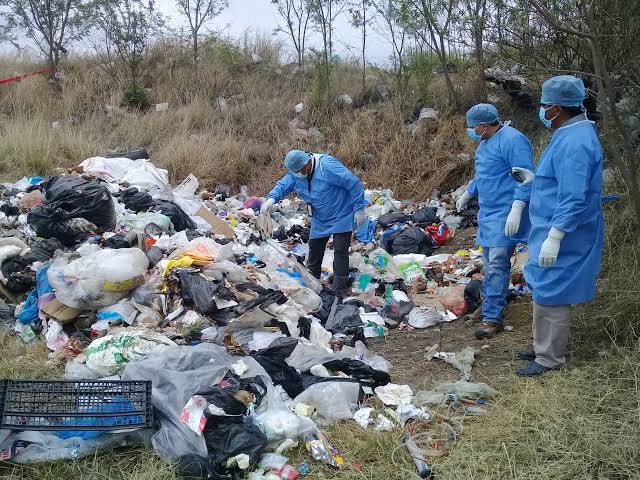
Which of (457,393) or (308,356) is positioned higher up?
(308,356)

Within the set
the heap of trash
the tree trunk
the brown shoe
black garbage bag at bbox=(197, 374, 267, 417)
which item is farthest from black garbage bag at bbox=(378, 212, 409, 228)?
the tree trunk

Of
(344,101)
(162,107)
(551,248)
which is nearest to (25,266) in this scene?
(551,248)

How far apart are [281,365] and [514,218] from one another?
179 cm

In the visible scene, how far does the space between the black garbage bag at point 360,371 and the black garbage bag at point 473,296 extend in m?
1.53

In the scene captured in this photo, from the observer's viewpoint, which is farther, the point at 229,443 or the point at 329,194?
the point at 329,194

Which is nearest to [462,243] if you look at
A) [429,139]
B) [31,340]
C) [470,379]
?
[429,139]

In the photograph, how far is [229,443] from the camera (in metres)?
2.73

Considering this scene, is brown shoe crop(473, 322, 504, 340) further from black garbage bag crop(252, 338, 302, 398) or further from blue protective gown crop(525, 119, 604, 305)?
black garbage bag crop(252, 338, 302, 398)

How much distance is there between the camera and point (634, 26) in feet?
15.2

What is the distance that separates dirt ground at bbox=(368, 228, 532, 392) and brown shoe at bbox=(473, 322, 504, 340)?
0.13 feet

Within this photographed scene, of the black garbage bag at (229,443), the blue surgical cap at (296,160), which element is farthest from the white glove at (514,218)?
the black garbage bag at (229,443)

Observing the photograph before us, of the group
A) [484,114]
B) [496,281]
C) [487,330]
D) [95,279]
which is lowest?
[487,330]

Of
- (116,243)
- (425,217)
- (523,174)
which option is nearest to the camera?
(523,174)

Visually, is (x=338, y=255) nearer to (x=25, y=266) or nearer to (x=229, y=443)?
(x=25, y=266)
